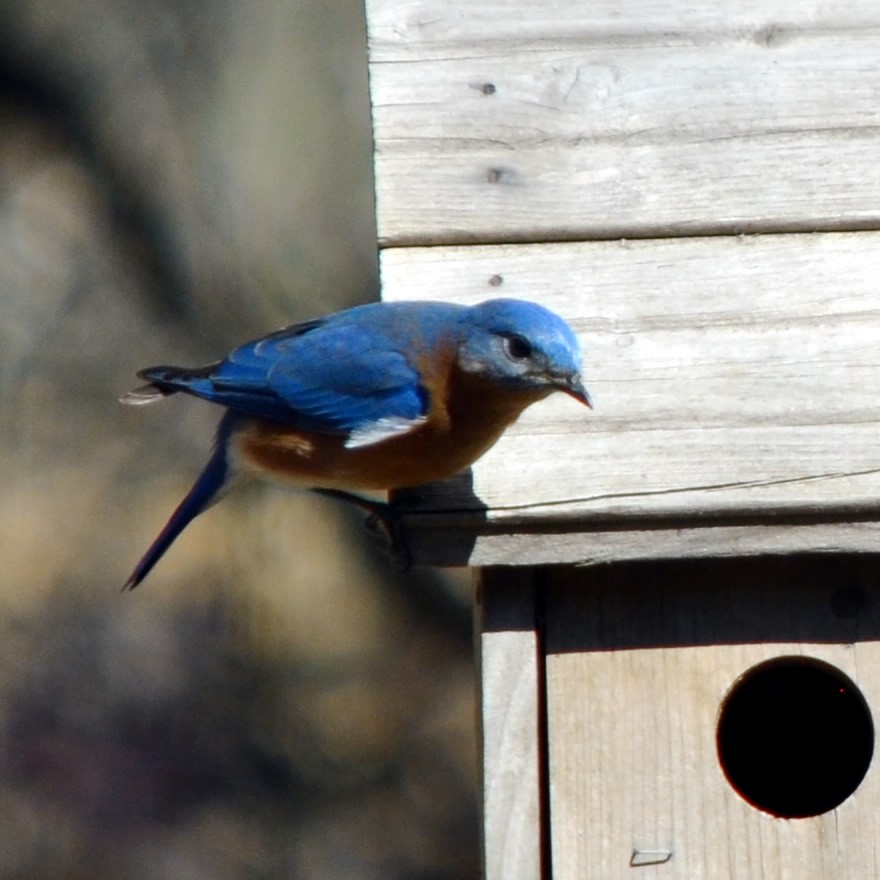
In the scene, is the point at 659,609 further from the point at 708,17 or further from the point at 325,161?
the point at 325,161

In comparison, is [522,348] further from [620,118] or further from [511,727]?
[511,727]

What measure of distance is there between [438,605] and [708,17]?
3421 millimetres

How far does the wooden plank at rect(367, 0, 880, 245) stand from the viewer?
276 centimetres

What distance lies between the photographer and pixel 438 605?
6.06 m

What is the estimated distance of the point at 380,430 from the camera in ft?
9.60

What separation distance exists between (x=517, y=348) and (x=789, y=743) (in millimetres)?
1193

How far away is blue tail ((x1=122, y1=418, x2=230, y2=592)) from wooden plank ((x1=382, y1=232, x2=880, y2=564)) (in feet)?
2.49

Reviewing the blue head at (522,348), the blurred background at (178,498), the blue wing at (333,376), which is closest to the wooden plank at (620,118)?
the blue head at (522,348)

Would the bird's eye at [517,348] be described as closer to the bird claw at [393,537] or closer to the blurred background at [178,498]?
the bird claw at [393,537]

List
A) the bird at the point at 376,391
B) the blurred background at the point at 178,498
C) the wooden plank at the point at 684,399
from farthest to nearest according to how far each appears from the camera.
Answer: the blurred background at the point at 178,498
the bird at the point at 376,391
the wooden plank at the point at 684,399

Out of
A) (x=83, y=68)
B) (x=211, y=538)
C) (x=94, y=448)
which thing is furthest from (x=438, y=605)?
(x=83, y=68)

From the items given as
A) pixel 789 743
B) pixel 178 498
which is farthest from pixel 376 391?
pixel 178 498

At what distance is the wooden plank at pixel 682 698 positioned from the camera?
2.63 metres

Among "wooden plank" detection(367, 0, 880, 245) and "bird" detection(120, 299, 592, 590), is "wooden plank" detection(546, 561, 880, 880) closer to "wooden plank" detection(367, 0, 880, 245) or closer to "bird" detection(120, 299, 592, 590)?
"bird" detection(120, 299, 592, 590)
